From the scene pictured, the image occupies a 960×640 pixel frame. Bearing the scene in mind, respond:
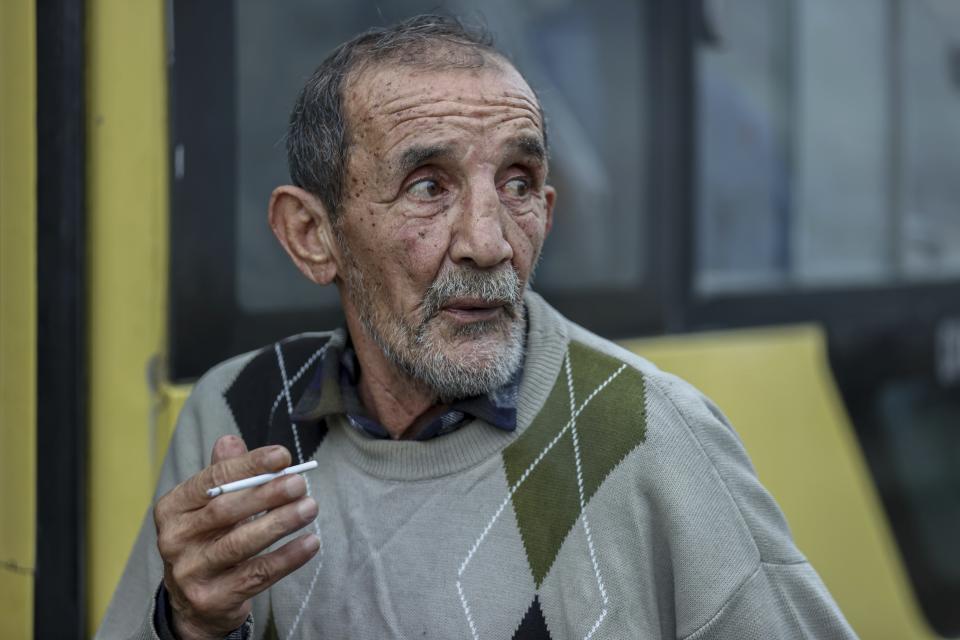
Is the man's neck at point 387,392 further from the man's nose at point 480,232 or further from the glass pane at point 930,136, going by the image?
the glass pane at point 930,136

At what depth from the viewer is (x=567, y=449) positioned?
5.67ft

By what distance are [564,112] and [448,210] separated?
149 centimetres

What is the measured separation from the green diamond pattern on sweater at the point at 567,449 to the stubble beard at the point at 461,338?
0.30 ft

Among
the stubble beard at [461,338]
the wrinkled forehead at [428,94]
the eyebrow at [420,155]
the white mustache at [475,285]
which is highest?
the wrinkled forehead at [428,94]

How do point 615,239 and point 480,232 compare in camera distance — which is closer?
point 480,232

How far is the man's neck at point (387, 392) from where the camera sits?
1873 millimetres

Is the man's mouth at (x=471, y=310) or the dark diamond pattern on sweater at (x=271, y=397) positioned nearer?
the man's mouth at (x=471, y=310)

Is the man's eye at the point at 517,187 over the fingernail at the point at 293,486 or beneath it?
over

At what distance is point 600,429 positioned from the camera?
1.73m

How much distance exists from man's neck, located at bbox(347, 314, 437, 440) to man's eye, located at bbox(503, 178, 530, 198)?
311 mm
